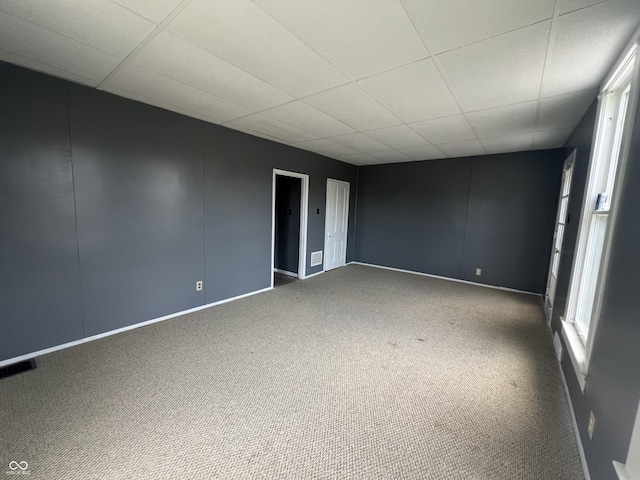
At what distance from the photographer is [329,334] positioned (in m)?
2.90

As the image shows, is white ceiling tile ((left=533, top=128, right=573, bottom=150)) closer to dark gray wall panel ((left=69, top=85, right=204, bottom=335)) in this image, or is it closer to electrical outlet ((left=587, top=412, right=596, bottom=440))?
electrical outlet ((left=587, top=412, right=596, bottom=440))

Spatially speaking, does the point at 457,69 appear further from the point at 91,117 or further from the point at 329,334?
the point at 91,117

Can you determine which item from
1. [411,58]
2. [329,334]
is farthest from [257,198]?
[411,58]

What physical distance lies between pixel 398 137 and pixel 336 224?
2513mm

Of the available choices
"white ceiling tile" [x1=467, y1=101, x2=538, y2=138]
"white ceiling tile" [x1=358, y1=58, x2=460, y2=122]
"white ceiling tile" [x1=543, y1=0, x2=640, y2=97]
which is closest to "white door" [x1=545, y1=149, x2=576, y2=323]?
"white ceiling tile" [x1=467, y1=101, x2=538, y2=138]

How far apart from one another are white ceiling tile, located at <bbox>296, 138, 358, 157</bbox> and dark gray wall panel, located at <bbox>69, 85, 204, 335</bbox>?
1.71 meters

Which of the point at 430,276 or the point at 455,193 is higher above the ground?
the point at 455,193

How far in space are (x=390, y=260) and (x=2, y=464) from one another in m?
5.73

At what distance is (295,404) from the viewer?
184 cm

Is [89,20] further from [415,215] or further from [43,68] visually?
[415,215]

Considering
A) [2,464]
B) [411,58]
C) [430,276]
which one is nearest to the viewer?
[2,464]

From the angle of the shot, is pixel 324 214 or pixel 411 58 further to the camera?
pixel 324 214

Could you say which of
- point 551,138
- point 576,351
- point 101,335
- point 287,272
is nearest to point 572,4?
point 576,351

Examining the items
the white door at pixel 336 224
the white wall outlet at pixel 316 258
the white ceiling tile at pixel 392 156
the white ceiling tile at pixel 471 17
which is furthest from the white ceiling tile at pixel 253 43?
the white wall outlet at pixel 316 258
